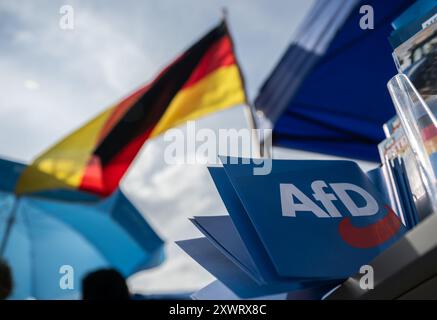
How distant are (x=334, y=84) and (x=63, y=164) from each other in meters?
2.42

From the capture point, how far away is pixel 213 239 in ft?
1.61

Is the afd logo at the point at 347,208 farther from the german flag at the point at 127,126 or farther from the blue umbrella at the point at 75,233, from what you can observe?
the blue umbrella at the point at 75,233

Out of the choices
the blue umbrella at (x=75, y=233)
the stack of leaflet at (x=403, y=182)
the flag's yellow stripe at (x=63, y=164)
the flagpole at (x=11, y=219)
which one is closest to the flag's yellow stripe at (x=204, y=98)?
the flag's yellow stripe at (x=63, y=164)

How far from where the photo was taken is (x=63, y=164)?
12.0 ft

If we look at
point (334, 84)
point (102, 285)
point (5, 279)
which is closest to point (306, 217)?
point (102, 285)

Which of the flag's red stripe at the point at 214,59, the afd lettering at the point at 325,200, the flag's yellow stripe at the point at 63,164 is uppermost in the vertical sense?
the flag's red stripe at the point at 214,59

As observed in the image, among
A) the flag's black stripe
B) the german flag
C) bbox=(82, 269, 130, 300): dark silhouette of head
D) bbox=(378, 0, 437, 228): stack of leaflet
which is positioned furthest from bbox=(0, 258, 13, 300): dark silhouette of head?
the flag's black stripe

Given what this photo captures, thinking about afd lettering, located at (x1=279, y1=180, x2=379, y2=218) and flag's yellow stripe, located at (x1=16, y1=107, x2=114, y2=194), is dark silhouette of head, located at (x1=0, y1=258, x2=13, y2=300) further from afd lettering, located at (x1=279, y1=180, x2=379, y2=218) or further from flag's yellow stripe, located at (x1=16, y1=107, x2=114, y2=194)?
flag's yellow stripe, located at (x1=16, y1=107, x2=114, y2=194)

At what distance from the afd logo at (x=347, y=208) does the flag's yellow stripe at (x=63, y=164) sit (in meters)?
3.40

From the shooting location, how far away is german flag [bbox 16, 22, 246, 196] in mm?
3648

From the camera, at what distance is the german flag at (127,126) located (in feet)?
12.0

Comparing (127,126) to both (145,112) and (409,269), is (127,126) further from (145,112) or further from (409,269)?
(409,269)

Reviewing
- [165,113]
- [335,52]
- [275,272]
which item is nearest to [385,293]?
[275,272]
